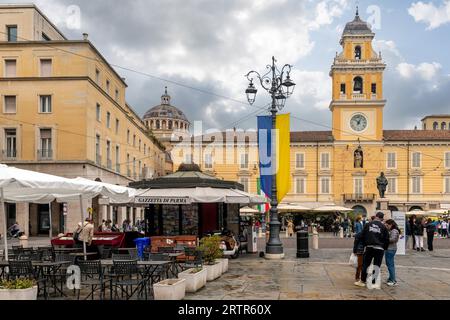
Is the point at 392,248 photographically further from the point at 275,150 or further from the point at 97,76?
the point at 97,76

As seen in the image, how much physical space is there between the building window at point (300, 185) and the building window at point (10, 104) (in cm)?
3993

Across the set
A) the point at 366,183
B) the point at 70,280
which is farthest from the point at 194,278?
the point at 366,183

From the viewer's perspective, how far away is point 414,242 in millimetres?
25531

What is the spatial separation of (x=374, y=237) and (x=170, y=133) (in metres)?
101

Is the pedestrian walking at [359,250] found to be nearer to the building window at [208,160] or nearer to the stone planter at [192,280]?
the stone planter at [192,280]

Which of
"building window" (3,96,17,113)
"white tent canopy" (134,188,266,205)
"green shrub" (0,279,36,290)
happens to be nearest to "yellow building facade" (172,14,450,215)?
"building window" (3,96,17,113)

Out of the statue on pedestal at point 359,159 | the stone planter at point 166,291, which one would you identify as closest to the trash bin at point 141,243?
the stone planter at point 166,291

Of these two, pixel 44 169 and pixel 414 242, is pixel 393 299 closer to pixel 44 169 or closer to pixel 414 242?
pixel 414 242

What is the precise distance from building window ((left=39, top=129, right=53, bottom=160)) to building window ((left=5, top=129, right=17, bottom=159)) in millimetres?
1649

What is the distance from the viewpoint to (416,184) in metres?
67.6

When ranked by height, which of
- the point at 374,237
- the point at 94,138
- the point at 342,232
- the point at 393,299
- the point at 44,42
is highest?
the point at 44,42

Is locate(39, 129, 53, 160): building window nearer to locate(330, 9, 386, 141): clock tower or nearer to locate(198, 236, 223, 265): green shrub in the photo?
locate(198, 236, 223, 265): green shrub

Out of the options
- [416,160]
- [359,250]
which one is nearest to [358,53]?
[416,160]

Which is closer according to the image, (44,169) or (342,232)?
(44,169)
